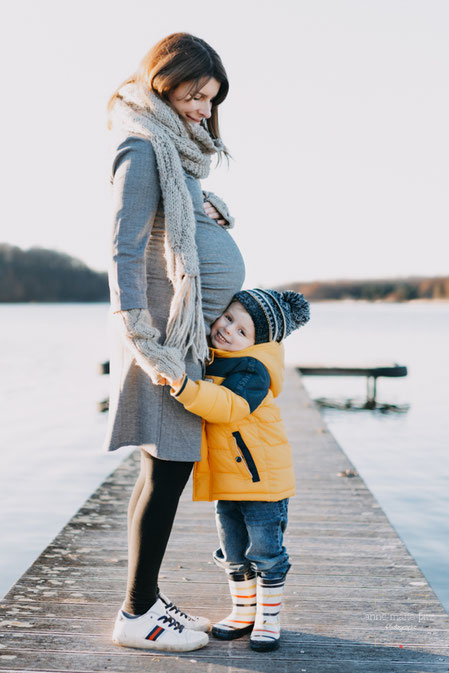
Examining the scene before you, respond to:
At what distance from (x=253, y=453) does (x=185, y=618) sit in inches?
25.7

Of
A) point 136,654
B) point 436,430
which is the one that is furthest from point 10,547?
point 436,430

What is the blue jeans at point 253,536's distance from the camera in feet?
7.10

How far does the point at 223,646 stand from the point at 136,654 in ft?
0.96

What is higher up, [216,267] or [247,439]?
[216,267]

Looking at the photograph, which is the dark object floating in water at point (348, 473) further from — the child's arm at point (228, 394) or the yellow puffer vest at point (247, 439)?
the child's arm at point (228, 394)

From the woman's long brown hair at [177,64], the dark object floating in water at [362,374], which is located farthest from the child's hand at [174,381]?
the dark object floating in water at [362,374]

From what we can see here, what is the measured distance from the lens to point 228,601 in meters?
2.61

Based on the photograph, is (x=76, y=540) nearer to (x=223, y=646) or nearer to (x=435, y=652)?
(x=223, y=646)

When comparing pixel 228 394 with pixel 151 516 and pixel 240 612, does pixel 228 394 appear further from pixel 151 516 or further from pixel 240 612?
pixel 240 612

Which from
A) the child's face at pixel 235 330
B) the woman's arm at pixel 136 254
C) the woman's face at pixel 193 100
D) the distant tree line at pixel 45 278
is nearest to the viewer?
the woman's arm at pixel 136 254

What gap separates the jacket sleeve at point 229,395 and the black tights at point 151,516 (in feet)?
0.71

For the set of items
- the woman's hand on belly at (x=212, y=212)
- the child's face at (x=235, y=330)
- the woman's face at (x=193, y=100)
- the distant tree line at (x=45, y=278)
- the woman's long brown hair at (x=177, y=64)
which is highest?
the woman's long brown hair at (x=177, y=64)

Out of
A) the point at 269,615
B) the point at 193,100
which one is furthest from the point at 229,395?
the point at 193,100

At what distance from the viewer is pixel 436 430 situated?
10562 millimetres
